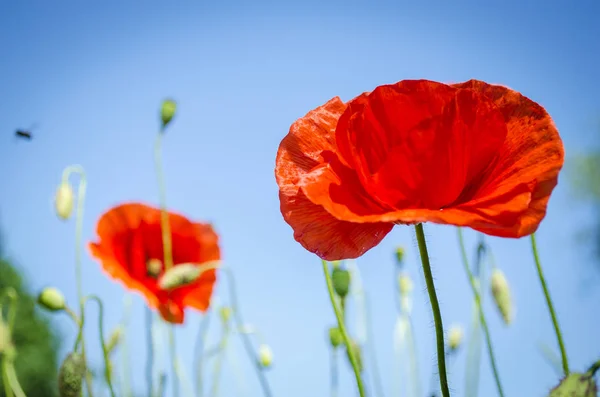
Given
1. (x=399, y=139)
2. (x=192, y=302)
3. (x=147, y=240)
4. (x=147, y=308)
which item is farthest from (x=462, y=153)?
(x=147, y=240)

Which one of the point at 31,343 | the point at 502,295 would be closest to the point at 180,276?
the point at 502,295

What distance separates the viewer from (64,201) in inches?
45.6

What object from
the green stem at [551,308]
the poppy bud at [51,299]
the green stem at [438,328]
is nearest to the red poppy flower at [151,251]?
the poppy bud at [51,299]

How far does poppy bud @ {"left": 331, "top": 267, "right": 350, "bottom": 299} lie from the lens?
2.57ft

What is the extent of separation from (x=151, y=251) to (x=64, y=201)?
14.1 inches

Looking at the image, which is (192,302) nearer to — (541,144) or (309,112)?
(309,112)

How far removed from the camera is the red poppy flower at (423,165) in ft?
1.54

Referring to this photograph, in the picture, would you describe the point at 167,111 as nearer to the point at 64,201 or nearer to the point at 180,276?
the point at 64,201

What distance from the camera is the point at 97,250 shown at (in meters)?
1.31

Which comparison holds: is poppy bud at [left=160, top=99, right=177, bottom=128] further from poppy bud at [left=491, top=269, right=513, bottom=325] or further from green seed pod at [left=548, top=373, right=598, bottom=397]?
green seed pod at [left=548, top=373, right=598, bottom=397]

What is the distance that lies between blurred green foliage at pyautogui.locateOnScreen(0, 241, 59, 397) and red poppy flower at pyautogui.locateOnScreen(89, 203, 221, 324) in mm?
7173

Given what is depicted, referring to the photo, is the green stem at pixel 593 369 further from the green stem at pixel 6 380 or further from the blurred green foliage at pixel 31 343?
the blurred green foliage at pixel 31 343

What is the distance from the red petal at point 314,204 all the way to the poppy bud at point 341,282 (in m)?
0.26

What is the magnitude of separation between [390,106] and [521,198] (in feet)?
0.43
